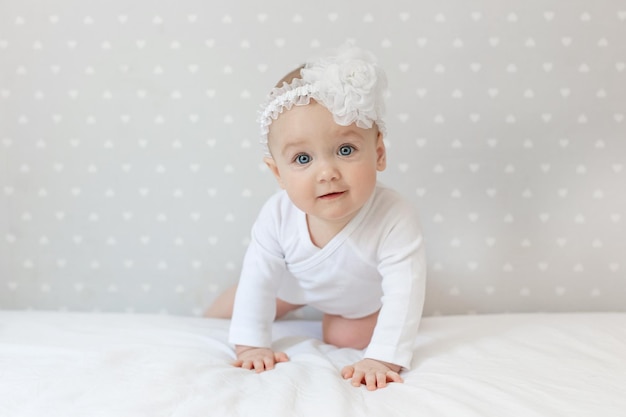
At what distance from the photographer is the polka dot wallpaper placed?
145 cm

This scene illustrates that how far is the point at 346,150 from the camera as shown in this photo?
1.08m

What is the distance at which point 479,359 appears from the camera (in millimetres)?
1100

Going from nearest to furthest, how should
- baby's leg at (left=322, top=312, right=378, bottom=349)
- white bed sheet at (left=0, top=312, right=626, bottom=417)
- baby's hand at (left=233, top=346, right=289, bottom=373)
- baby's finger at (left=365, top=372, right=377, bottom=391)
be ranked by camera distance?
white bed sheet at (left=0, top=312, right=626, bottom=417) → baby's finger at (left=365, top=372, right=377, bottom=391) → baby's hand at (left=233, top=346, right=289, bottom=373) → baby's leg at (left=322, top=312, right=378, bottom=349)

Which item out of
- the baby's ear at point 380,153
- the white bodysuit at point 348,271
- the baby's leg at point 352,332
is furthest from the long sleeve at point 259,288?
the baby's ear at point 380,153

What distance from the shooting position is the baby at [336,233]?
105 cm

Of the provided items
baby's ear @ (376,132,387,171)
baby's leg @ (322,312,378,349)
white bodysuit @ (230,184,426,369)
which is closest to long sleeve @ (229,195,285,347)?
white bodysuit @ (230,184,426,369)

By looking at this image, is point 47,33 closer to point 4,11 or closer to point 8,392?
point 4,11

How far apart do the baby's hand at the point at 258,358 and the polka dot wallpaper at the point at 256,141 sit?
1.19 feet

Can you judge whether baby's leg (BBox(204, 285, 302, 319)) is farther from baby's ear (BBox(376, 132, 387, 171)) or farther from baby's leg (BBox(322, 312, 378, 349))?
baby's ear (BBox(376, 132, 387, 171))

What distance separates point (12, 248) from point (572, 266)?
1320 millimetres

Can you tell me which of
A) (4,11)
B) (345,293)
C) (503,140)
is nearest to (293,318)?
(345,293)

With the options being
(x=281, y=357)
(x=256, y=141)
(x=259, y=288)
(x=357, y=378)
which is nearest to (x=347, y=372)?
(x=357, y=378)

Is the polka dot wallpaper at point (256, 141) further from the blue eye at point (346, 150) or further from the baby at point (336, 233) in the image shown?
the blue eye at point (346, 150)

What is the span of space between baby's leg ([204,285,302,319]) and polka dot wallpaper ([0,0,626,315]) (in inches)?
1.9
